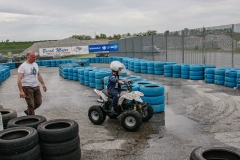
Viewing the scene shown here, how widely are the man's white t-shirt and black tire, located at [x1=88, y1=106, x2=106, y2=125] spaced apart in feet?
5.77

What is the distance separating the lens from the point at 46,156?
474 cm

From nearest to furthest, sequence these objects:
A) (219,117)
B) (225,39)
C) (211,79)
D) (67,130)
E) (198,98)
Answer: (67,130), (219,117), (198,98), (211,79), (225,39)

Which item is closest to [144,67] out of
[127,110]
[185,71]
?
[185,71]

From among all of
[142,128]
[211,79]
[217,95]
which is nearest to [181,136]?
[142,128]

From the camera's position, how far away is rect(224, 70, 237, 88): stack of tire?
11947 millimetres

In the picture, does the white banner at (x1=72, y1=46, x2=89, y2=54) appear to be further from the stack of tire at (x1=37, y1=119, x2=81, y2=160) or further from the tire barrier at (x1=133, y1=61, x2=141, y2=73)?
the stack of tire at (x1=37, y1=119, x2=81, y2=160)

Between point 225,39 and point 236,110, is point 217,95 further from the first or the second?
point 225,39

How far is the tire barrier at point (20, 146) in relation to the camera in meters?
4.12

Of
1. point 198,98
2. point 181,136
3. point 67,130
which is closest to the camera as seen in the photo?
point 67,130

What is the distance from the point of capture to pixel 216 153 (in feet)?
12.5

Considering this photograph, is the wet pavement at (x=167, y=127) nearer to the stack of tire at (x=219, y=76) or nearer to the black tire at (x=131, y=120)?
the black tire at (x=131, y=120)

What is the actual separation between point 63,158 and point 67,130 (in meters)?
0.53

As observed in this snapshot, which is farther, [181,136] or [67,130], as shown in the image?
[181,136]

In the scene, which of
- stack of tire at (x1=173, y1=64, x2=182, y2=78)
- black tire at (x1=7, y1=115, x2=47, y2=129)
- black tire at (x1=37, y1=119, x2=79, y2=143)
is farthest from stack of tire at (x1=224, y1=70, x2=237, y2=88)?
black tire at (x1=7, y1=115, x2=47, y2=129)
